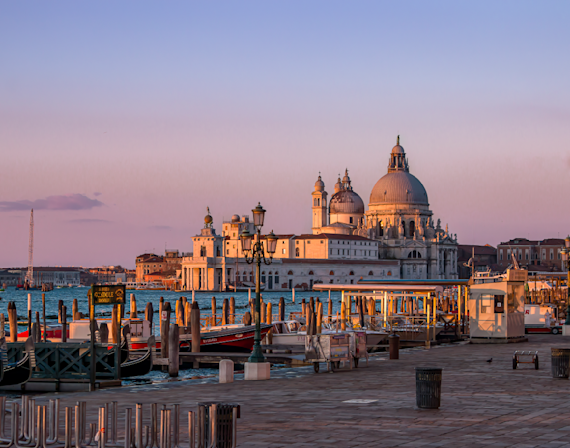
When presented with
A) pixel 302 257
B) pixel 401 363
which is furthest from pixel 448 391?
pixel 302 257

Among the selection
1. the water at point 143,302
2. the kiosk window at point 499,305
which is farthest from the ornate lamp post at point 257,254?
the water at point 143,302

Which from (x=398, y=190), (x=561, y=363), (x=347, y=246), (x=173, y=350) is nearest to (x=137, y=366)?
(x=173, y=350)

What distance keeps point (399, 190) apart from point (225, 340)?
127m

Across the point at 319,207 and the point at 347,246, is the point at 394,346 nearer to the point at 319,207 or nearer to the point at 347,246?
the point at 347,246

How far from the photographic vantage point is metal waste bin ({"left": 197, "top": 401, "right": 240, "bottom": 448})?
7629mm

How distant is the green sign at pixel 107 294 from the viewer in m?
15.3

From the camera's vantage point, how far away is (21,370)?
14.9 metres

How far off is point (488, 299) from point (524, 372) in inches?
342

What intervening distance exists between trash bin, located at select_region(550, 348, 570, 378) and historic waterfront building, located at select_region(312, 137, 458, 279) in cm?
13831

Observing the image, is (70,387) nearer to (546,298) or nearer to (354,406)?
(354,406)

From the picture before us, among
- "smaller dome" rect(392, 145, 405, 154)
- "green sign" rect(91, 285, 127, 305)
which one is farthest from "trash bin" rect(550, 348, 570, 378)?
"smaller dome" rect(392, 145, 405, 154)

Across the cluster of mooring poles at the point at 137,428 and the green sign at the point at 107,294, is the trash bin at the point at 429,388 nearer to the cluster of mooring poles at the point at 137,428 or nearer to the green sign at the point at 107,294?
the cluster of mooring poles at the point at 137,428

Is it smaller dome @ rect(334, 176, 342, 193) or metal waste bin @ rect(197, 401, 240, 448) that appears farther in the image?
smaller dome @ rect(334, 176, 342, 193)

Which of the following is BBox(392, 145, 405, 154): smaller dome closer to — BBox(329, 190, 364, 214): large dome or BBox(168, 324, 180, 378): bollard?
BBox(329, 190, 364, 214): large dome
